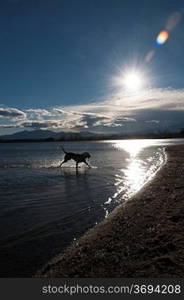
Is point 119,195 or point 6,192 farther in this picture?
point 6,192

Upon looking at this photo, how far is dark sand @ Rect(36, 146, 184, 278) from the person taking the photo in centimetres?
611

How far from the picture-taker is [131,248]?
724cm

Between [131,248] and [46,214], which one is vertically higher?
[131,248]

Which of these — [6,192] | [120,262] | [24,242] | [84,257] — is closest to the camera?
[120,262]

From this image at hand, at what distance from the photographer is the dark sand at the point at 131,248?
20.1 feet

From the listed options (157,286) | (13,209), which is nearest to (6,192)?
(13,209)

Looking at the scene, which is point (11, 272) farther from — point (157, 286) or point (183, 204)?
point (183, 204)

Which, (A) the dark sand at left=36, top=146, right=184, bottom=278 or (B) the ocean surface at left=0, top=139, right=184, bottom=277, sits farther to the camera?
(B) the ocean surface at left=0, top=139, right=184, bottom=277

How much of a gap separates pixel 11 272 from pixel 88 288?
2.07m

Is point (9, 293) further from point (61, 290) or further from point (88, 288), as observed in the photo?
point (88, 288)

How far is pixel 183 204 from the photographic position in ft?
35.7

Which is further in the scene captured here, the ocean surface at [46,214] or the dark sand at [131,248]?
the ocean surface at [46,214]

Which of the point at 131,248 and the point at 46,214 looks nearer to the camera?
the point at 131,248

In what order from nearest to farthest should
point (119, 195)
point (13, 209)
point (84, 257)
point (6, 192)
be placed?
point (84, 257) < point (13, 209) < point (119, 195) < point (6, 192)
